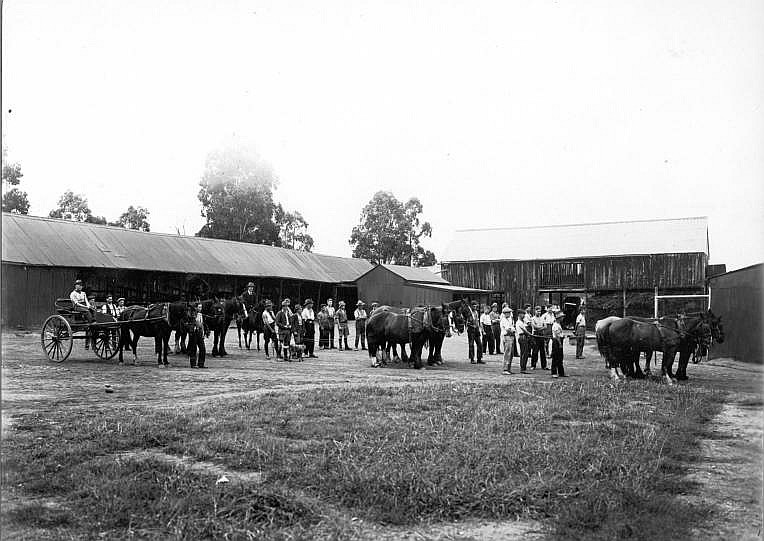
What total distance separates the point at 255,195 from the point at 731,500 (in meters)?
19.7

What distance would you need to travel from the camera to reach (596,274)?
4684cm

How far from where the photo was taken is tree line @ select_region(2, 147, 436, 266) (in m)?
22.2

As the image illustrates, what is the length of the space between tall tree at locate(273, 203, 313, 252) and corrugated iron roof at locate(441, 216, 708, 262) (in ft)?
48.0

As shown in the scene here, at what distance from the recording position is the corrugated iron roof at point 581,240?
1800 inches

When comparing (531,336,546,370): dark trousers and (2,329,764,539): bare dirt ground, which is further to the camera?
(531,336,546,370): dark trousers

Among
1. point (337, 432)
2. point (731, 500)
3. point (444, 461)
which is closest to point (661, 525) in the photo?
point (731, 500)

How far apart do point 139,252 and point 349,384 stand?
21.2 metres

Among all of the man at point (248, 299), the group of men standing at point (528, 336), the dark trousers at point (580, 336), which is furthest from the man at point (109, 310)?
the dark trousers at point (580, 336)

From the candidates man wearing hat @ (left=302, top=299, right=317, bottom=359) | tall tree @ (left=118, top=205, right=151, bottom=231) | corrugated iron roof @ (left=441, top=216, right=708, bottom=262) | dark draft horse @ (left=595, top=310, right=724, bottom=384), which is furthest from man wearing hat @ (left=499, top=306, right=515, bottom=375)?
corrugated iron roof @ (left=441, top=216, right=708, bottom=262)

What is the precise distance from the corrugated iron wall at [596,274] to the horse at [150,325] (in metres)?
35.6

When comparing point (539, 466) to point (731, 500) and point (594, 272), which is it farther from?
point (594, 272)

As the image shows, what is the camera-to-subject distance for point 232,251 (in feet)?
118

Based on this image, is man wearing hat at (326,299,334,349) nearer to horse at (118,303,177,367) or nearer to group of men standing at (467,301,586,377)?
group of men standing at (467,301,586,377)

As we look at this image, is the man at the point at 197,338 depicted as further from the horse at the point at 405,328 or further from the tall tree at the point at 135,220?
the tall tree at the point at 135,220
